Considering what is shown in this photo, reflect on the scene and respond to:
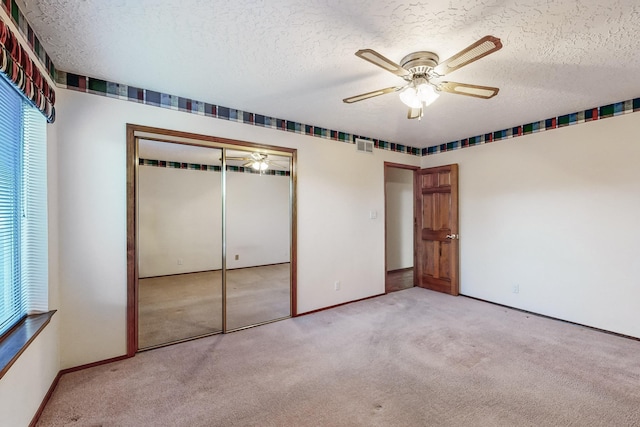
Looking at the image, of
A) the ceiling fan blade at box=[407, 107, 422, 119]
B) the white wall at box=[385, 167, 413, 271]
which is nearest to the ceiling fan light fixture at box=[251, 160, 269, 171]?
the ceiling fan blade at box=[407, 107, 422, 119]

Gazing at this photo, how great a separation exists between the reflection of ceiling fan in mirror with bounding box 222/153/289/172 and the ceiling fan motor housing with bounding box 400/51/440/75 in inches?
74.1

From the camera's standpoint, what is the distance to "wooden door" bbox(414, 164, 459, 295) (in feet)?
14.6

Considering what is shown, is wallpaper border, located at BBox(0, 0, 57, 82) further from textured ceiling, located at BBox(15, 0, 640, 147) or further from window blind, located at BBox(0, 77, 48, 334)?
window blind, located at BBox(0, 77, 48, 334)

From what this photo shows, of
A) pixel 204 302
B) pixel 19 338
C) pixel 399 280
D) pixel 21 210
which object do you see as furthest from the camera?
pixel 399 280

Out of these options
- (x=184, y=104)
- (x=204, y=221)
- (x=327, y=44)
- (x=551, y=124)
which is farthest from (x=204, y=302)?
(x=551, y=124)

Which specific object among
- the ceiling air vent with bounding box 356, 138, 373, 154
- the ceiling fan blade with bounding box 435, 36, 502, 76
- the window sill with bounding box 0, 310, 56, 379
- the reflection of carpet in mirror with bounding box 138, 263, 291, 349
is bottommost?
the reflection of carpet in mirror with bounding box 138, 263, 291, 349

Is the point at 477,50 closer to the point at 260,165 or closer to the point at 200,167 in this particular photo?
the point at 260,165

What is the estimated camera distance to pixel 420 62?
78.9 inches

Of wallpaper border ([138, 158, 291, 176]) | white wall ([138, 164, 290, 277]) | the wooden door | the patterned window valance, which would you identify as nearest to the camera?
the patterned window valance

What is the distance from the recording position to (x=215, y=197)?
4.66 meters

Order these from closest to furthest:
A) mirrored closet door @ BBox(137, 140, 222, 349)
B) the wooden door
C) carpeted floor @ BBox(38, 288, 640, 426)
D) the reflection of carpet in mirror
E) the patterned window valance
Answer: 1. the patterned window valance
2. carpeted floor @ BBox(38, 288, 640, 426)
3. the reflection of carpet in mirror
4. mirrored closet door @ BBox(137, 140, 222, 349)
5. the wooden door

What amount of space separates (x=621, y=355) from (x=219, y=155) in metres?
4.35

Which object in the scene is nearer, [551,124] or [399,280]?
[551,124]

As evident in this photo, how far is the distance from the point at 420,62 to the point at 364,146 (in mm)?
2213
